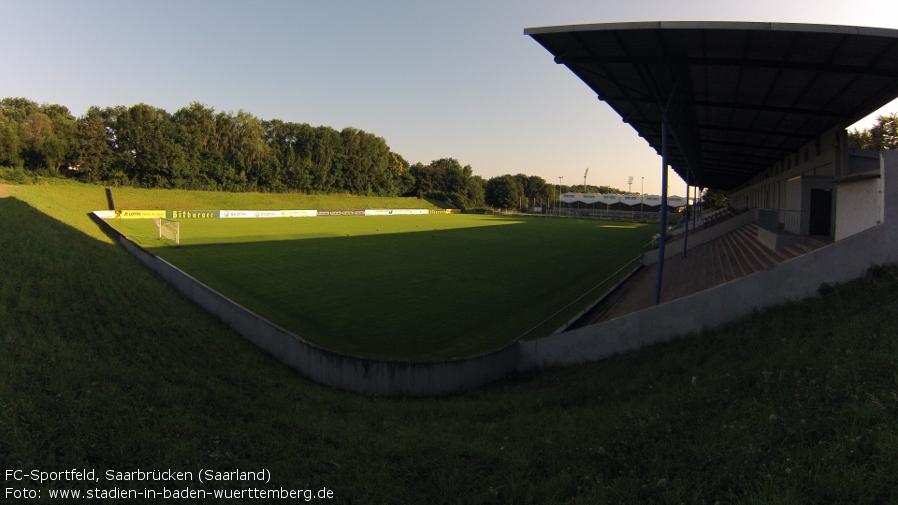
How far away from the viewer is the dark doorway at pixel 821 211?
47.4 feet

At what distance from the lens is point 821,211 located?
14.6m

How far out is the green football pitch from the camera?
13.8 metres

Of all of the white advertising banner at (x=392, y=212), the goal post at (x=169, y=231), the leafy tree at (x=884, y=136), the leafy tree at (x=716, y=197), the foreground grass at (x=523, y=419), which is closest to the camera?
the foreground grass at (x=523, y=419)

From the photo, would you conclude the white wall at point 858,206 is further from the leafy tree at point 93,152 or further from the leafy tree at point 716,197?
the leafy tree at point 716,197

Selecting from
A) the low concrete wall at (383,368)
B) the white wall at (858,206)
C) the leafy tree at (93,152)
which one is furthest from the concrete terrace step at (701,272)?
the leafy tree at (93,152)

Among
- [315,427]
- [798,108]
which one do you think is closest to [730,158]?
[798,108]

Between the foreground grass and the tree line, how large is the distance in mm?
73557

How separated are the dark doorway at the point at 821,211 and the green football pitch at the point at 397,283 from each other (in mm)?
7730

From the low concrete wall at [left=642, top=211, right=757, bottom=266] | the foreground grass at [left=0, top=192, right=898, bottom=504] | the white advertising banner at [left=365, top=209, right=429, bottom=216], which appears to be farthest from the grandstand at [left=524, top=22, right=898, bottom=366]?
the white advertising banner at [left=365, top=209, right=429, bottom=216]

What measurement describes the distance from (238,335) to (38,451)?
7783 millimetres

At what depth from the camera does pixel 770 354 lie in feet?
20.7

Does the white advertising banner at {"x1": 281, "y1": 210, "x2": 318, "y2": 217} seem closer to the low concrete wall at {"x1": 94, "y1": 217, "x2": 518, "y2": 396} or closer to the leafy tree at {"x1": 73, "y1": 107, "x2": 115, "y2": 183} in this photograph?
the leafy tree at {"x1": 73, "y1": 107, "x2": 115, "y2": 183}

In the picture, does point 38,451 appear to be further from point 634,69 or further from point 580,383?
point 634,69

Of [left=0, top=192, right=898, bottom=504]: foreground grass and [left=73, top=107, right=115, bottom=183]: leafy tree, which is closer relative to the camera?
[left=0, top=192, right=898, bottom=504]: foreground grass
